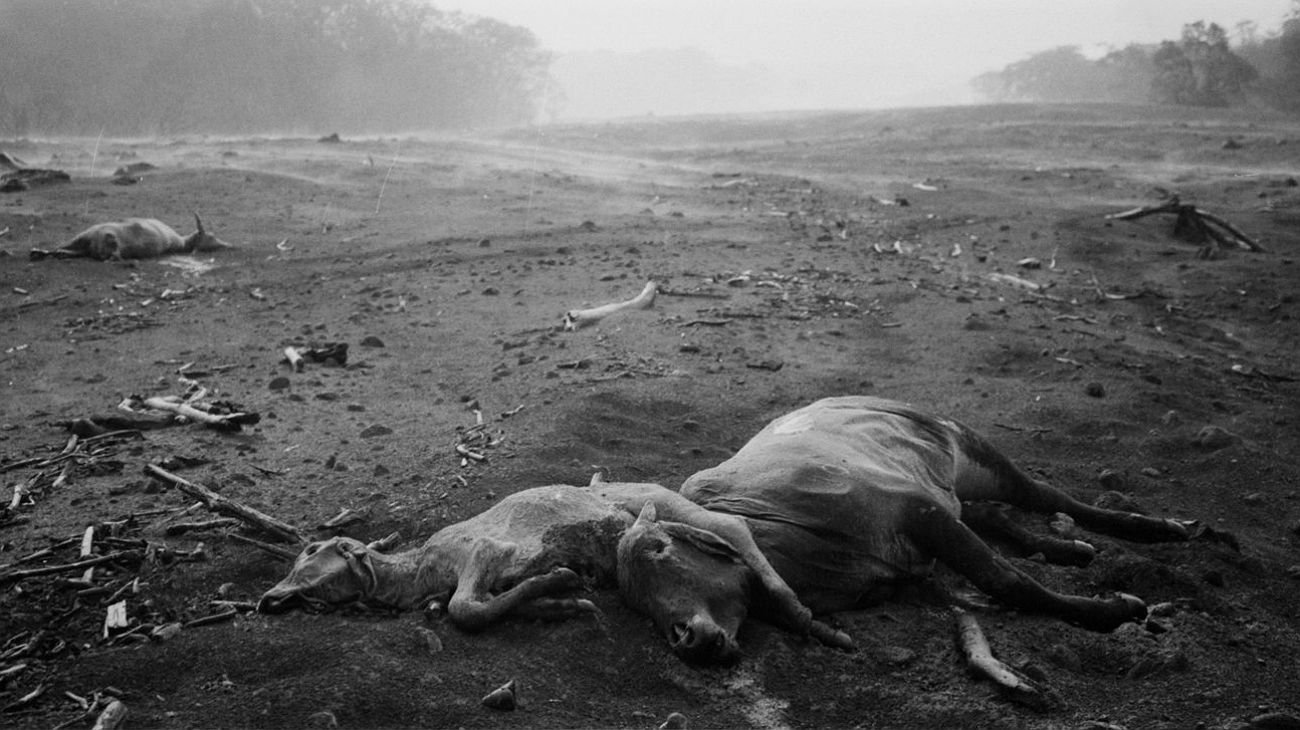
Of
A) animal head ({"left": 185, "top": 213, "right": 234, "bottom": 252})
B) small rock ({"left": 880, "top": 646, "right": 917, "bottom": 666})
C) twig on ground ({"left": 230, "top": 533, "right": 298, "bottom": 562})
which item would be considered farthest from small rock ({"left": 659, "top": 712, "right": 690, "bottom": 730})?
animal head ({"left": 185, "top": 213, "right": 234, "bottom": 252})

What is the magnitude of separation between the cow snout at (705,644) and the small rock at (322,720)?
3.88 feet

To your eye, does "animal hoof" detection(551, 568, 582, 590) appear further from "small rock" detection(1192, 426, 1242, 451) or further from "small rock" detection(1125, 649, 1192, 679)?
"small rock" detection(1192, 426, 1242, 451)

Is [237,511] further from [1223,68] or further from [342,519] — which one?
[1223,68]

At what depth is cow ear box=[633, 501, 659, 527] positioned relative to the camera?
157 inches

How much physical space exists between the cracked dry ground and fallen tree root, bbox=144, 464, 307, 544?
5.2 inches

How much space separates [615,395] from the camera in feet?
23.0

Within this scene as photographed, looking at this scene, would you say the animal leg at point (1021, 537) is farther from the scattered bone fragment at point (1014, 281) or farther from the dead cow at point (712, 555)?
the scattered bone fragment at point (1014, 281)

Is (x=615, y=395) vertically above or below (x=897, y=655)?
above

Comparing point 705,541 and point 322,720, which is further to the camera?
point 705,541

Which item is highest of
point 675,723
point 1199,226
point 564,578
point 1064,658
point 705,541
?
point 1199,226

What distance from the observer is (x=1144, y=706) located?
3684 mm

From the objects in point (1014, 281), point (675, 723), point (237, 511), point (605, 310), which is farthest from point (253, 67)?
point (675, 723)

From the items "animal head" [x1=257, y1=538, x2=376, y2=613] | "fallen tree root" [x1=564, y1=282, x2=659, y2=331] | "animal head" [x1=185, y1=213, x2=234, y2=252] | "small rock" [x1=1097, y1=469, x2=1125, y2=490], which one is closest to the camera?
"animal head" [x1=257, y1=538, x2=376, y2=613]

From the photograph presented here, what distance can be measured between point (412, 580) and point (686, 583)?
1.17 m
